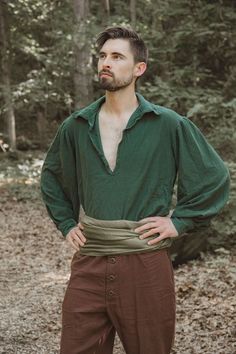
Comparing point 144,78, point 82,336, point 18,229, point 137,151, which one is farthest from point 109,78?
point 144,78

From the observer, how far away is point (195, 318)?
5.54m

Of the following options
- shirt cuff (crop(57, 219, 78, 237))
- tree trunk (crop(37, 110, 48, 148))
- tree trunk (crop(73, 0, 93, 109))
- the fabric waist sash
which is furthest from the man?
tree trunk (crop(37, 110, 48, 148))

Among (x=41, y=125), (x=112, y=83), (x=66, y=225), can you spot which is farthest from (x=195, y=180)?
(x=41, y=125)

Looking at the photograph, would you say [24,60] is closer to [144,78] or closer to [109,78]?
[144,78]

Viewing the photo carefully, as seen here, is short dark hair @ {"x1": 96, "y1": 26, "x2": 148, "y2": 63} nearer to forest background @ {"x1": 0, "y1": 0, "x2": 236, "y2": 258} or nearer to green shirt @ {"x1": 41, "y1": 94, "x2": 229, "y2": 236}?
green shirt @ {"x1": 41, "y1": 94, "x2": 229, "y2": 236}

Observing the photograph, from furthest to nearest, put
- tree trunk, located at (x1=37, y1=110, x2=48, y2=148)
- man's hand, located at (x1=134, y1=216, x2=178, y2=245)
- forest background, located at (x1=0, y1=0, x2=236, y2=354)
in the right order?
1. tree trunk, located at (x1=37, y1=110, x2=48, y2=148)
2. forest background, located at (x1=0, y1=0, x2=236, y2=354)
3. man's hand, located at (x1=134, y1=216, x2=178, y2=245)

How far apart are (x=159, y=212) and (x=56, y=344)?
8.93ft

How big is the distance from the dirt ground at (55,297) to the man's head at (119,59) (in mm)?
2739

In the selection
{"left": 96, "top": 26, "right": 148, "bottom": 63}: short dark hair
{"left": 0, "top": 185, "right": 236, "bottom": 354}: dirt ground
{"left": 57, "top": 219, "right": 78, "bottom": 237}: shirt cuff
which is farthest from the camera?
{"left": 0, "top": 185, "right": 236, "bottom": 354}: dirt ground

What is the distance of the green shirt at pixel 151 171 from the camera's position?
289 centimetres

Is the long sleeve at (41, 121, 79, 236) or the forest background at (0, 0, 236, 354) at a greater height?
the long sleeve at (41, 121, 79, 236)

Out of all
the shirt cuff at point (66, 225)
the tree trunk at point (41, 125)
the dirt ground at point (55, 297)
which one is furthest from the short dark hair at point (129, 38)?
the tree trunk at point (41, 125)

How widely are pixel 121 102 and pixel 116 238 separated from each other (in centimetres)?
69

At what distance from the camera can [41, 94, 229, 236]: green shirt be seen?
2893 millimetres
